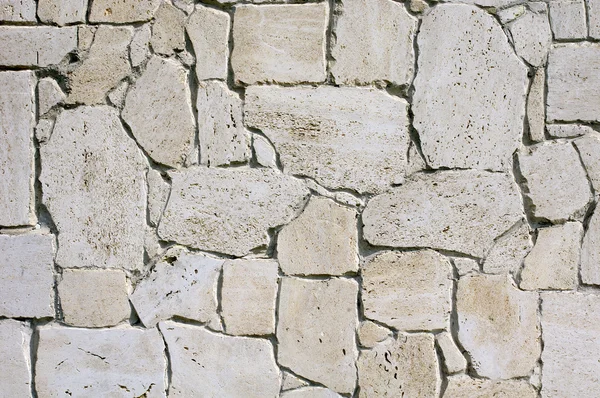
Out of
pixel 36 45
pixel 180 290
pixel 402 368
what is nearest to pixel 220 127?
pixel 180 290

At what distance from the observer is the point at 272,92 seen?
224cm

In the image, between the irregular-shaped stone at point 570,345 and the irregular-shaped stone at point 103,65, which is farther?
the irregular-shaped stone at point 103,65

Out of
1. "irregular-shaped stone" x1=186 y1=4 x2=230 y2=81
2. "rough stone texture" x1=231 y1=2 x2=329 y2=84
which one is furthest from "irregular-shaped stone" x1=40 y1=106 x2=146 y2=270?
"rough stone texture" x1=231 y1=2 x2=329 y2=84

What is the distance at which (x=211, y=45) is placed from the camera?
7.43ft

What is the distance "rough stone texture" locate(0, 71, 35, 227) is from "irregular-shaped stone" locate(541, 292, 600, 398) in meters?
1.92

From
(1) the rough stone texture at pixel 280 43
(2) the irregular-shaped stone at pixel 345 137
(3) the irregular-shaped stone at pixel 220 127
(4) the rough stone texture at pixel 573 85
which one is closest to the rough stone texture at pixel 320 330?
(2) the irregular-shaped stone at pixel 345 137

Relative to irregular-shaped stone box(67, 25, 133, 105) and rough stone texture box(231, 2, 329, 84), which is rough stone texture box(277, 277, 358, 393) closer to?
rough stone texture box(231, 2, 329, 84)

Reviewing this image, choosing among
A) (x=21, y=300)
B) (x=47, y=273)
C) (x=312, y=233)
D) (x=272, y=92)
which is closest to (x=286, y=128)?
(x=272, y=92)

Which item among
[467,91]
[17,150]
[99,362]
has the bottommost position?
[99,362]

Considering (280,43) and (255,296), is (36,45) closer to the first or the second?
(280,43)

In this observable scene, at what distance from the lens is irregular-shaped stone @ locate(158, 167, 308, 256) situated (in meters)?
2.24

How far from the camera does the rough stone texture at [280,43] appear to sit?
7.33ft

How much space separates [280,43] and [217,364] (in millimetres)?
1183

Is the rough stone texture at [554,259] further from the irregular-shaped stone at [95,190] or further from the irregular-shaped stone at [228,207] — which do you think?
the irregular-shaped stone at [95,190]
